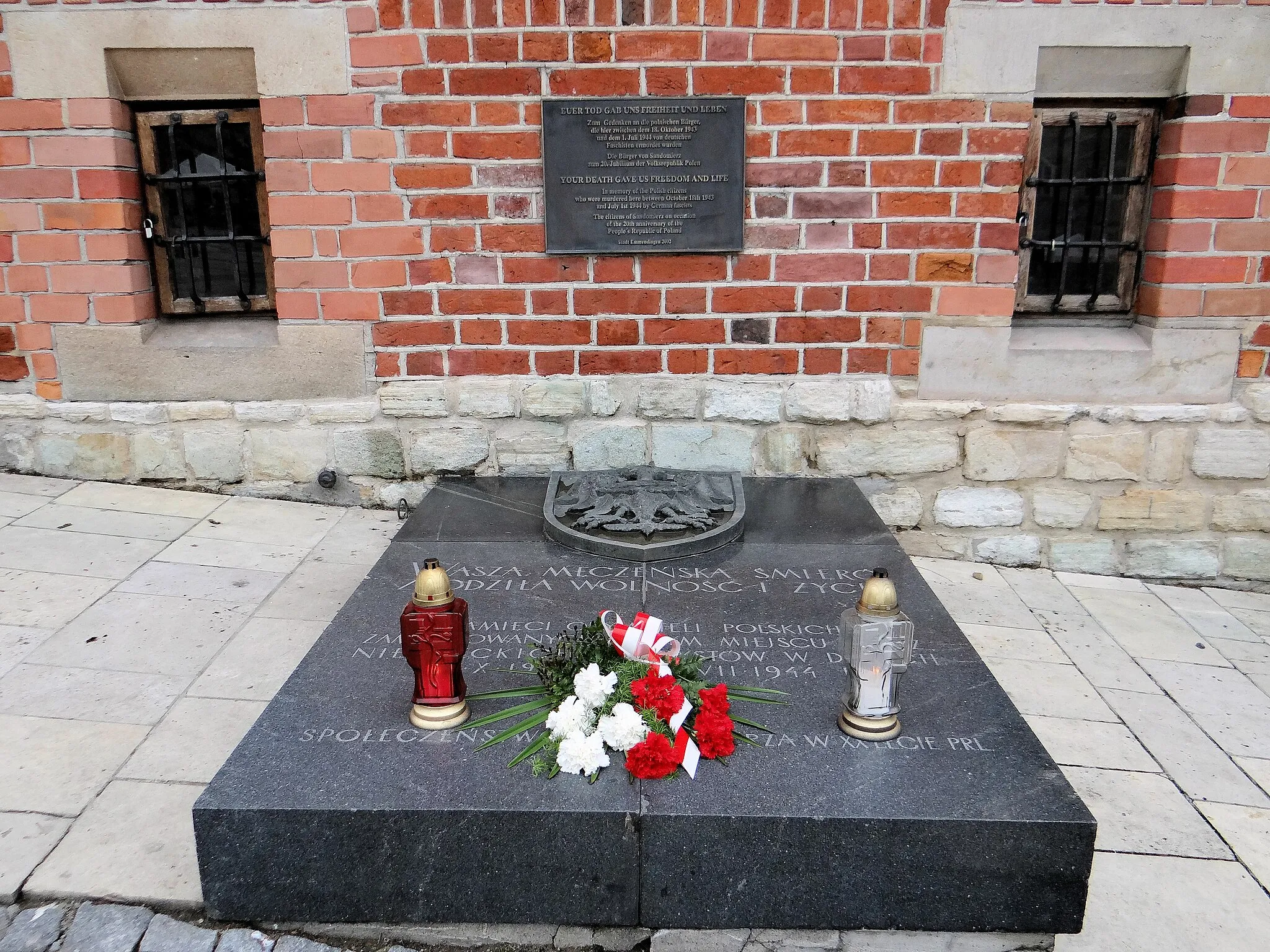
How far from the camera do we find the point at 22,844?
212 cm

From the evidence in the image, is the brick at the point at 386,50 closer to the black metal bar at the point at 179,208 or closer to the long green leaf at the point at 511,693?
the black metal bar at the point at 179,208

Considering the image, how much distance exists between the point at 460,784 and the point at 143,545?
88.9 inches

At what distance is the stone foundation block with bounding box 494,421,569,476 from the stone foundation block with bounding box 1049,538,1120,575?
204cm

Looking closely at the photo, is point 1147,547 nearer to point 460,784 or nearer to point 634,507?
point 634,507

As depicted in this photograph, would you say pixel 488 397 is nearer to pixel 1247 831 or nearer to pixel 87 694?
pixel 87 694

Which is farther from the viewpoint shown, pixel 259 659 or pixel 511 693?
pixel 259 659

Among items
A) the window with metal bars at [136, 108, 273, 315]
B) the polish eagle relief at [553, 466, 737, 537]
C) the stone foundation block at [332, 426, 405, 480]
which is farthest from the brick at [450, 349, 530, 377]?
the window with metal bars at [136, 108, 273, 315]

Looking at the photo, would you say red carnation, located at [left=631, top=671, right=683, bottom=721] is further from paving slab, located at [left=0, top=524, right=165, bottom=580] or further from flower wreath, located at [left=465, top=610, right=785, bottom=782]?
paving slab, located at [left=0, top=524, right=165, bottom=580]

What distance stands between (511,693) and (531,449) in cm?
181

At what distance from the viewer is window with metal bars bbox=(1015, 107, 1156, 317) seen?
146 inches

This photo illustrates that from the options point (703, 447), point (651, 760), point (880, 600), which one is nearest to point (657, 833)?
point (651, 760)

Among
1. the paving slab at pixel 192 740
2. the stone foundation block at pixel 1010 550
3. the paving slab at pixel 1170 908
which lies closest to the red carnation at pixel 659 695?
the paving slab at pixel 1170 908

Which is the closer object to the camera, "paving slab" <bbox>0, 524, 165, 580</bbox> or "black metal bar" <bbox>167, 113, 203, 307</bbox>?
"paving slab" <bbox>0, 524, 165, 580</bbox>

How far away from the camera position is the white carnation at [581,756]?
1.95 m
